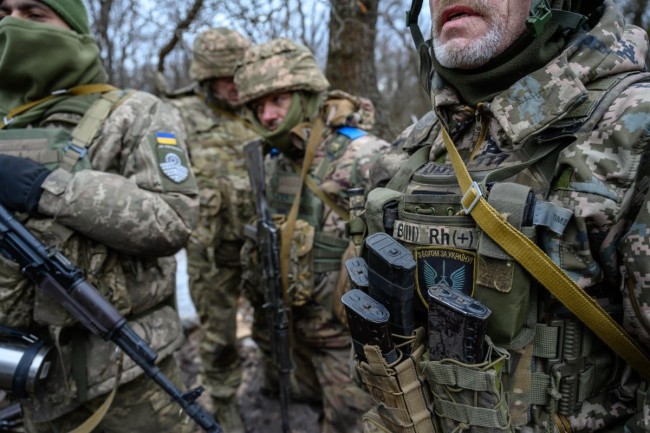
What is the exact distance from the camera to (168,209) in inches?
82.9

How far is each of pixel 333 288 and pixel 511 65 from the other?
5.86 ft

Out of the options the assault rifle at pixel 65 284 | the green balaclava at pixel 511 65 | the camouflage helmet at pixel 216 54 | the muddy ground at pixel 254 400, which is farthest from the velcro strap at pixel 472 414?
the camouflage helmet at pixel 216 54

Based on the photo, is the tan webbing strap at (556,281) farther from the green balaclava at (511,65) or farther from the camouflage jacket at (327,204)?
the camouflage jacket at (327,204)

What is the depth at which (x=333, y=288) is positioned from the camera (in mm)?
2908

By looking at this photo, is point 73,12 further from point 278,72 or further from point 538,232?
point 538,232

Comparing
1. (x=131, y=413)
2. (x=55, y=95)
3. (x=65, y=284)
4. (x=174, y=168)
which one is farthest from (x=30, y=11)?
(x=131, y=413)

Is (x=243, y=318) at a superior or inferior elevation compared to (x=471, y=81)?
inferior

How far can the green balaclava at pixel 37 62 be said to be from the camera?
2059 mm

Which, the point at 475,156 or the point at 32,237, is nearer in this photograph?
the point at 475,156

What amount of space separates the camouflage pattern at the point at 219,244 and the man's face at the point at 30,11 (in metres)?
2.14

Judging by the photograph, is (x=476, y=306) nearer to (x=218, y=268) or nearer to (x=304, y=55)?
(x=304, y=55)

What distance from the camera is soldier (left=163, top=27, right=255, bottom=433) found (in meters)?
4.09

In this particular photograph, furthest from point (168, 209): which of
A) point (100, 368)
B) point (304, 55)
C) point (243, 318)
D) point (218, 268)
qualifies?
point (243, 318)

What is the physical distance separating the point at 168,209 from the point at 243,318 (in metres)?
4.08
